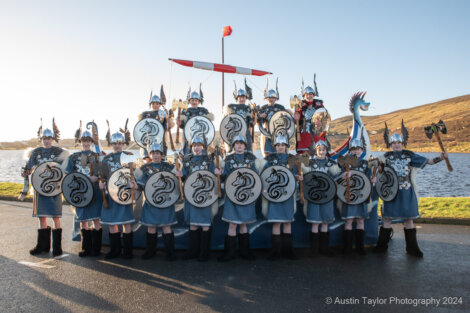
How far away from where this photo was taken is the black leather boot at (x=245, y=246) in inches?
206

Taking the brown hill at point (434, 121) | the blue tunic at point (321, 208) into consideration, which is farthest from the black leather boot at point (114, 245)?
the brown hill at point (434, 121)

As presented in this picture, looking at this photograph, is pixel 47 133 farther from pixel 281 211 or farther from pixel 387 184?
pixel 387 184

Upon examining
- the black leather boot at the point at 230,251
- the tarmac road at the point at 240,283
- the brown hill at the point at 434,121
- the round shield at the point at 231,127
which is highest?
the brown hill at the point at 434,121

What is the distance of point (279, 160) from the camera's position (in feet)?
17.5

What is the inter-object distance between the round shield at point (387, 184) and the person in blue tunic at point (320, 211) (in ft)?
2.30

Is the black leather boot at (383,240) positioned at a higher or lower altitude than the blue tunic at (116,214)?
lower

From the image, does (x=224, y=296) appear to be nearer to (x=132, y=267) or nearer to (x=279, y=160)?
(x=132, y=267)

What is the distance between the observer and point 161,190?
5.15m

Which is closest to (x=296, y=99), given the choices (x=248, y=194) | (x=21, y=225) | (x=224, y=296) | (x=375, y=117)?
(x=248, y=194)

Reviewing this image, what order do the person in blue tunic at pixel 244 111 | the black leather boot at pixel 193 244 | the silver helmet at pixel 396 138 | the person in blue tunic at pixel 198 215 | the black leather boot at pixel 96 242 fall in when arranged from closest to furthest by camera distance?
the person in blue tunic at pixel 198 215 → the black leather boot at pixel 193 244 → the black leather boot at pixel 96 242 → the silver helmet at pixel 396 138 → the person in blue tunic at pixel 244 111

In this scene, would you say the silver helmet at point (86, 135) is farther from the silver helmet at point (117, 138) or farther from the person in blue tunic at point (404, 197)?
the person in blue tunic at point (404, 197)

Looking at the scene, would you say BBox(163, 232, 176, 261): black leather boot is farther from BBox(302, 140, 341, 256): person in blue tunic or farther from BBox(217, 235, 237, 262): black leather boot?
BBox(302, 140, 341, 256): person in blue tunic

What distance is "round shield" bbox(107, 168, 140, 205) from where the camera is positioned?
520 centimetres

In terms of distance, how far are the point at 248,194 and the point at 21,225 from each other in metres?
6.01
